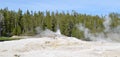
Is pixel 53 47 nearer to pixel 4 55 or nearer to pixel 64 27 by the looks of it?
pixel 4 55

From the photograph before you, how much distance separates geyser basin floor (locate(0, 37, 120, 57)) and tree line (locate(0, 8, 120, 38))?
75.7 m

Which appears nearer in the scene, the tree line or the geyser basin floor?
the geyser basin floor

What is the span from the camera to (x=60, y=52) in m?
25.2

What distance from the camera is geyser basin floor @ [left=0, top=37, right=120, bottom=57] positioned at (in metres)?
24.6

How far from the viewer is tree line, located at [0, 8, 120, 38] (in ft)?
360

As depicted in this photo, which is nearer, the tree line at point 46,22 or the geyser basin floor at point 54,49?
the geyser basin floor at point 54,49

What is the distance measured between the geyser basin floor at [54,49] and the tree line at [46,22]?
7571cm

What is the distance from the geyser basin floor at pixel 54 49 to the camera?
80.7 ft

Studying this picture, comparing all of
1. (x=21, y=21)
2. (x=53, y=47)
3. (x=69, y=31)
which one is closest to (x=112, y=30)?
(x=69, y=31)

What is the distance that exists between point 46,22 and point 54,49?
90.6 metres

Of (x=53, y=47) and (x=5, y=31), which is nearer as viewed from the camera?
(x=53, y=47)

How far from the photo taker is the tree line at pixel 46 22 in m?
110

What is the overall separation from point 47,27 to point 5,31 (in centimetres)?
1467

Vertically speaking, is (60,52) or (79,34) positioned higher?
(60,52)
